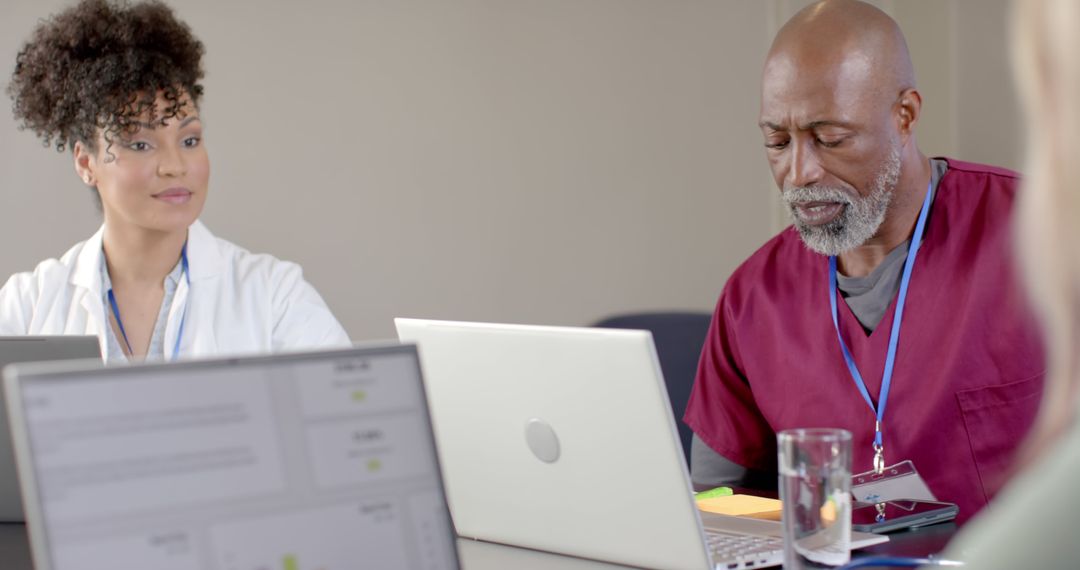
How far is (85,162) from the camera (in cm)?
249

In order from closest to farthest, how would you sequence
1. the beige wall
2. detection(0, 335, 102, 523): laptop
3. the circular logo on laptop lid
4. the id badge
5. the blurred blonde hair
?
the blurred blonde hair
the circular logo on laptop lid
detection(0, 335, 102, 523): laptop
the id badge
the beige wall

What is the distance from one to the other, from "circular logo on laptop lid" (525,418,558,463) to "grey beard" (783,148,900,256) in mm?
843

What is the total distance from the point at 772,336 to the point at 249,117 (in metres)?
1.73

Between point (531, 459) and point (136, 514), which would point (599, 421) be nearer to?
point (531, 459)

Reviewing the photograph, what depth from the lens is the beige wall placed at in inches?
127

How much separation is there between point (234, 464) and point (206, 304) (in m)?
1.63

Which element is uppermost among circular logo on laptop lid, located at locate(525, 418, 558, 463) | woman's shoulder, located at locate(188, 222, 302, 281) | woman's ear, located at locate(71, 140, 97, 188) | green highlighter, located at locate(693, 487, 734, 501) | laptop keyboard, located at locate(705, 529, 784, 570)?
woman's ear, located at locate(71, 140, 97, 188)

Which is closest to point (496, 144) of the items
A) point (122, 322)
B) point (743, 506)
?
point (122, 322)

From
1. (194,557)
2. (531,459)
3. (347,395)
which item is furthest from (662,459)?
(194,557)

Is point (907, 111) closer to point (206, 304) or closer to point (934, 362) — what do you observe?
point (934, 362)

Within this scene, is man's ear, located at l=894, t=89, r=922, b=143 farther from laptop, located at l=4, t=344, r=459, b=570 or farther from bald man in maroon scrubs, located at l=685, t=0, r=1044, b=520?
laptop, located at l=4, t=344, r=459, b=570

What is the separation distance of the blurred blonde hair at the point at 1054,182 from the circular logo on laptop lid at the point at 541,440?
81 cm

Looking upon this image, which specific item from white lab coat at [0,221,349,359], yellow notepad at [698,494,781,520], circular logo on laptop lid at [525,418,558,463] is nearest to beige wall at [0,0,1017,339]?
white lab coat at [0,221,349,359]

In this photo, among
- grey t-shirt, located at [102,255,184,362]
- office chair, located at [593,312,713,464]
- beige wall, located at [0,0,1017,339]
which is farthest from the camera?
beige wall, located at [0,0,1017,339]
